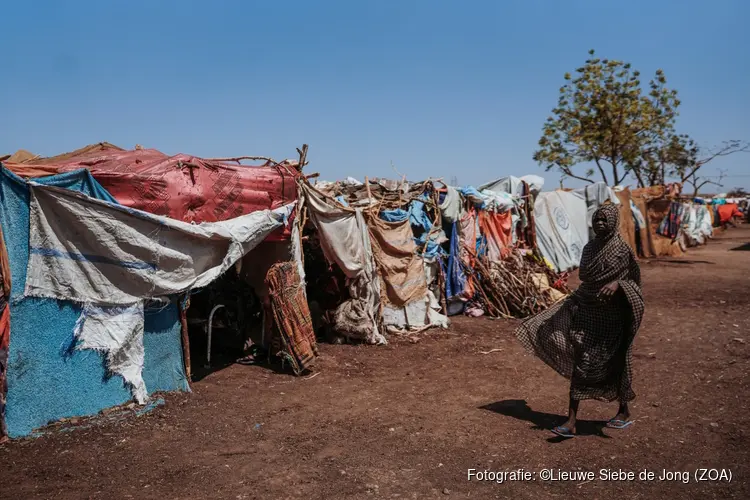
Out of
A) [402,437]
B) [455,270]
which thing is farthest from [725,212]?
[402,437]

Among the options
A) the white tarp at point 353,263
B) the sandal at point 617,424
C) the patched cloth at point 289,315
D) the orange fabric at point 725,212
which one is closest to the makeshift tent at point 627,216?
the white tarp at point 353,263

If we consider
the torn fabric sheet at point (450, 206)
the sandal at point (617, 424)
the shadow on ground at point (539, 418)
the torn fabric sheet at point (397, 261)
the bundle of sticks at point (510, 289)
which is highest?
the torn fabric sheet at point (450, 206)

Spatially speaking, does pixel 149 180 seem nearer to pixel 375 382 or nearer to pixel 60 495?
pixel 60 495

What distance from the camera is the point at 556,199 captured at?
15.8 meters

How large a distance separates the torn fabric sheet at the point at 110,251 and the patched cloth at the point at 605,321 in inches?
132

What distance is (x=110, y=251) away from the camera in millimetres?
4879

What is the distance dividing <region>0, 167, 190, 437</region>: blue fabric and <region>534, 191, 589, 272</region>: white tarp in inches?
473

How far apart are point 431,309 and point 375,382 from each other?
3.21 metres

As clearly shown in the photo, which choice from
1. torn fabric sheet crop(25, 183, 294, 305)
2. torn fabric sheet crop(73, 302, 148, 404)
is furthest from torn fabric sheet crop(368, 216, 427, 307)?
torn fabric sheet crop(73, 302, 148, 404)

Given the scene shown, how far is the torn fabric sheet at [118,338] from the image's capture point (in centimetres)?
475

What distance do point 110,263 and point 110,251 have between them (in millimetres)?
103

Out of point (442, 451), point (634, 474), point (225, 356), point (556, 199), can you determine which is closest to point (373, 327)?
point (225, 356)

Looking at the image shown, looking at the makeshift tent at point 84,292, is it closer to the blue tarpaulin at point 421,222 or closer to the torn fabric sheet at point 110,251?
the torn fabric sheet at point 110,251

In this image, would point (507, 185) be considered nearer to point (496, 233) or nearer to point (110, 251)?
point (496, 233)
